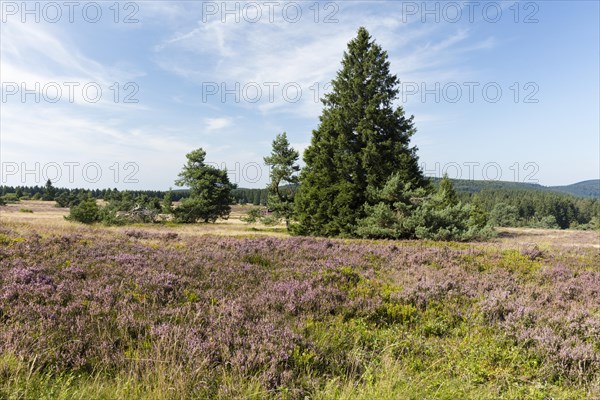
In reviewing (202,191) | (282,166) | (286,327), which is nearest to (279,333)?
(286,327)

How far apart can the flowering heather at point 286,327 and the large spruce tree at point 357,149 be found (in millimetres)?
17843

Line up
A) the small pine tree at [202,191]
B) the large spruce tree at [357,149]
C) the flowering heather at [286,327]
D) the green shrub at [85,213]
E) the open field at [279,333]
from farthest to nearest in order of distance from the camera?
the small pine tree at [202,191] → the green shrub at [85,213] → the large spruce tree at [357,149] → the flowering heather at [286,327] → the open field at [279,333]

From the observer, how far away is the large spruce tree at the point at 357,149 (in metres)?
25.5

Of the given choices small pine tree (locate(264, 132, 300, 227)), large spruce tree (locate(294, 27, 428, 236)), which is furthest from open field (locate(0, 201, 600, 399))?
small pine tree (locate(264, 132, 300, 227))

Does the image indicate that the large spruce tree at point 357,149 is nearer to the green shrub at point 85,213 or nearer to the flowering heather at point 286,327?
the flowering heather at point 286,327

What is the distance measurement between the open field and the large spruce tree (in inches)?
714

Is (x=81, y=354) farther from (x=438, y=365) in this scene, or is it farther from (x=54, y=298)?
(x=438, y=365)

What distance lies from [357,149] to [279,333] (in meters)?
24.4

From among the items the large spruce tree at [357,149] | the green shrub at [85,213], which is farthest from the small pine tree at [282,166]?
the green shrub at [85,213]

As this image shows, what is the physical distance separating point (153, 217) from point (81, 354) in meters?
46.7

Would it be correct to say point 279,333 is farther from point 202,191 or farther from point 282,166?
Result: point 202,191

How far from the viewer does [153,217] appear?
46.0 m

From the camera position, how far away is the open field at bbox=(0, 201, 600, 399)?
9.95 feet

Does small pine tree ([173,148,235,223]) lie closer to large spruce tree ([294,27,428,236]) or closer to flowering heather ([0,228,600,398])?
large spruce tree ([294,27,428,236])
